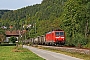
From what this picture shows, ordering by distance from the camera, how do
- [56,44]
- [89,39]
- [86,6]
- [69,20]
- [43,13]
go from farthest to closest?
[43,13] < [69,20] < [56,44] < [86,6] < [89,39]

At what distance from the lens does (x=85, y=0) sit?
59.7 metres

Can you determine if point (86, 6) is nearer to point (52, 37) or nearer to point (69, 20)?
point (52, 37)

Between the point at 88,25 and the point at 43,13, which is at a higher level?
the point at 43,13

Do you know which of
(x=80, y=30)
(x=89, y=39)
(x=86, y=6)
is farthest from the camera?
(x=80, y=30)

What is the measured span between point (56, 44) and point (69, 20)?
14843mm

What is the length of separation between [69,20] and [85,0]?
1557 centimetres

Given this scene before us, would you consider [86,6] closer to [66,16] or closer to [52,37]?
[52,37]

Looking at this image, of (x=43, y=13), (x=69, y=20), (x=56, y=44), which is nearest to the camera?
(x=56, y=44)

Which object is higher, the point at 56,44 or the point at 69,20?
the point at 69,20

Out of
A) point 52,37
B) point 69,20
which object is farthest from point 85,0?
point 69,20

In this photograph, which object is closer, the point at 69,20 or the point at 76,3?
the point at 76,3

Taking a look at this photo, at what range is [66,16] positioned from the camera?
75.3m

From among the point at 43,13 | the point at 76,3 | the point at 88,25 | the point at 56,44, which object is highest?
the point at 43,13

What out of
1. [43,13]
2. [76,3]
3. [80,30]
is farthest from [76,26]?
[43,13]
